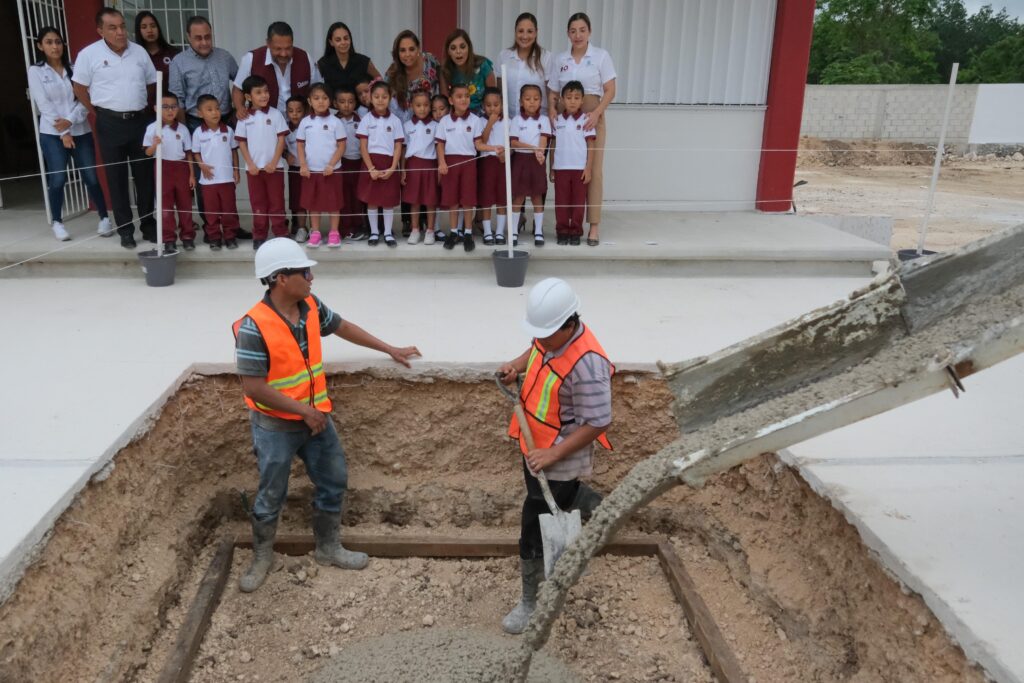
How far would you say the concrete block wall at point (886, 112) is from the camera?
2236cm

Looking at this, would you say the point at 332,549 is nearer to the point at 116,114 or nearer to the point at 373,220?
the point at 373,220

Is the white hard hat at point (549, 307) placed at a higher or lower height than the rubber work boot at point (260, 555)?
higher

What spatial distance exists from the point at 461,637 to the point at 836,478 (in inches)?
75.6

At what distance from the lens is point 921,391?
8.52 feet

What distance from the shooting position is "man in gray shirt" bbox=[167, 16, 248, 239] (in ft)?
21.5

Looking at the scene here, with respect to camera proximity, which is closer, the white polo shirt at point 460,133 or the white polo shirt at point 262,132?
the white polo shirt at point 262,132

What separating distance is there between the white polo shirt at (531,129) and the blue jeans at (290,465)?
3.33 metres

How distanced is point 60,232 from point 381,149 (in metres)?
2.81

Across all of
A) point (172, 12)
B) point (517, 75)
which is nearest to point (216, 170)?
point (172, 12)

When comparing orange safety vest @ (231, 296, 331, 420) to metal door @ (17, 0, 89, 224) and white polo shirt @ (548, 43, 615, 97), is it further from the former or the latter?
metal door @ (17, 0, 89, 224)

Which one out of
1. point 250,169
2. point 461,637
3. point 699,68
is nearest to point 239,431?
point 461,637

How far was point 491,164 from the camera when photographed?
683cm

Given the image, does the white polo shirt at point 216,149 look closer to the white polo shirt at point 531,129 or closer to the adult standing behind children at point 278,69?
the adult standing behind children at point 278,69

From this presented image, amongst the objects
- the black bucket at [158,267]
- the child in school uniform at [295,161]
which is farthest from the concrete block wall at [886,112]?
the black bucket at [158,267]
